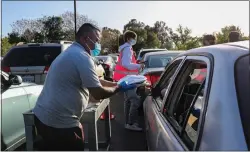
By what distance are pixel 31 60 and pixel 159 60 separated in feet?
11.3

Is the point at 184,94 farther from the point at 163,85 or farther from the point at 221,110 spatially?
the point at 221,110

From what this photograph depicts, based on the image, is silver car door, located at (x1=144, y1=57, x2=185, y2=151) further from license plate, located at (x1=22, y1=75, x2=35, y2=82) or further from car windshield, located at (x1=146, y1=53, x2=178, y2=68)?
car windshield, located at (x1=146, y1=53, x2=178, y2=68)

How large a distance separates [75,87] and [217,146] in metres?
1.73

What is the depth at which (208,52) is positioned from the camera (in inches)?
90.5

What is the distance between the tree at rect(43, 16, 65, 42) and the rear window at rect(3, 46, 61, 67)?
33.5 meters

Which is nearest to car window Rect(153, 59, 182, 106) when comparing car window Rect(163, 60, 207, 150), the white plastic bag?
the white plastic bag

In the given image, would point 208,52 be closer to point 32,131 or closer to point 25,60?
point 32,131

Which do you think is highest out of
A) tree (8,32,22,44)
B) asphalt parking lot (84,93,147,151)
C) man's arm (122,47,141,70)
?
man's arm (122,47,141,70)

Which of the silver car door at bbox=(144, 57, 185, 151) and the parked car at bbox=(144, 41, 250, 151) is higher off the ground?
the parked car at bbox=(144, 41, 250, 151)

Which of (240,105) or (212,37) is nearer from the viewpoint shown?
(240,105)

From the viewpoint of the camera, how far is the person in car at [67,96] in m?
3.08

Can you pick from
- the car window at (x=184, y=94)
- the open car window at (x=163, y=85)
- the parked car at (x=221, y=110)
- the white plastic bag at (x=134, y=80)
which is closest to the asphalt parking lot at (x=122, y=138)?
the open car window at (x=163, y=85)

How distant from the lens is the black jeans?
3.17 meters

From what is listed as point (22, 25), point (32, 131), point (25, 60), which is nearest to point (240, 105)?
point (32, 131)
